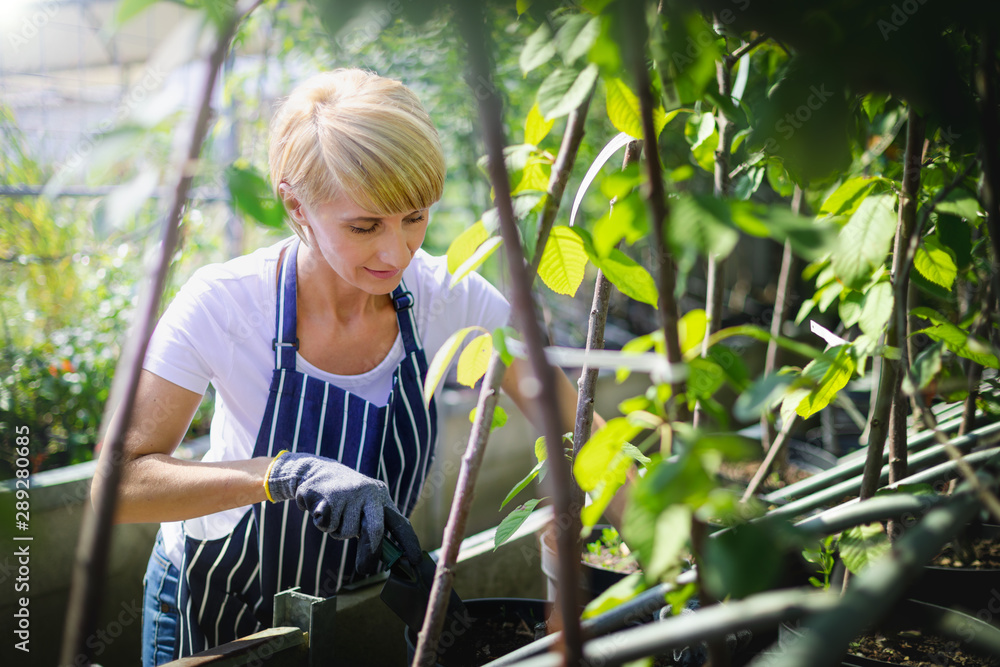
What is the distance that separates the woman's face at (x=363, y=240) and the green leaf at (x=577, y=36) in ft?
2.55

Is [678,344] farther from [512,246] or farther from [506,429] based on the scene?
[506,429]

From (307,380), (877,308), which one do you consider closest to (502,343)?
(877,308)

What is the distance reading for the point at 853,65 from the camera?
504mm

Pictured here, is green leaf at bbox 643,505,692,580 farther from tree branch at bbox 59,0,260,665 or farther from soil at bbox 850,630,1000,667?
soil at bbox 850,630,1000,667

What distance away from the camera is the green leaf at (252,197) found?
48 centimetres

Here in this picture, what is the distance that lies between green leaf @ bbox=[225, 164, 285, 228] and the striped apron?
3.20 ft

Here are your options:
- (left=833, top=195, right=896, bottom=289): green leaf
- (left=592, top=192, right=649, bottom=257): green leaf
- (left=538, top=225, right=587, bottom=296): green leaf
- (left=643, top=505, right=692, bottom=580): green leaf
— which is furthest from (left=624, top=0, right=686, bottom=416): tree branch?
(left=833, top=195, right=896, bottom=289): green leaf

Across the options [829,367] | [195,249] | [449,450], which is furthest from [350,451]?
[195,249]

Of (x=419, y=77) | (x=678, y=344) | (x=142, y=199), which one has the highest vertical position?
(x=419, y=77)

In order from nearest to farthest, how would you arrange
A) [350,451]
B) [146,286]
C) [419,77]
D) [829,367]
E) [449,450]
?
[146,286] → [829,367] → [350,451] → [449,450] → [419,77]

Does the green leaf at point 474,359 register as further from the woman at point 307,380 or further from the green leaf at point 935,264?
the green leaf at point 935,264

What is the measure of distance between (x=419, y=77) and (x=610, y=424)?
2981mm

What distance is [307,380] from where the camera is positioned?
1.45 metres

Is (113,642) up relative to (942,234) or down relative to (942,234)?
down
